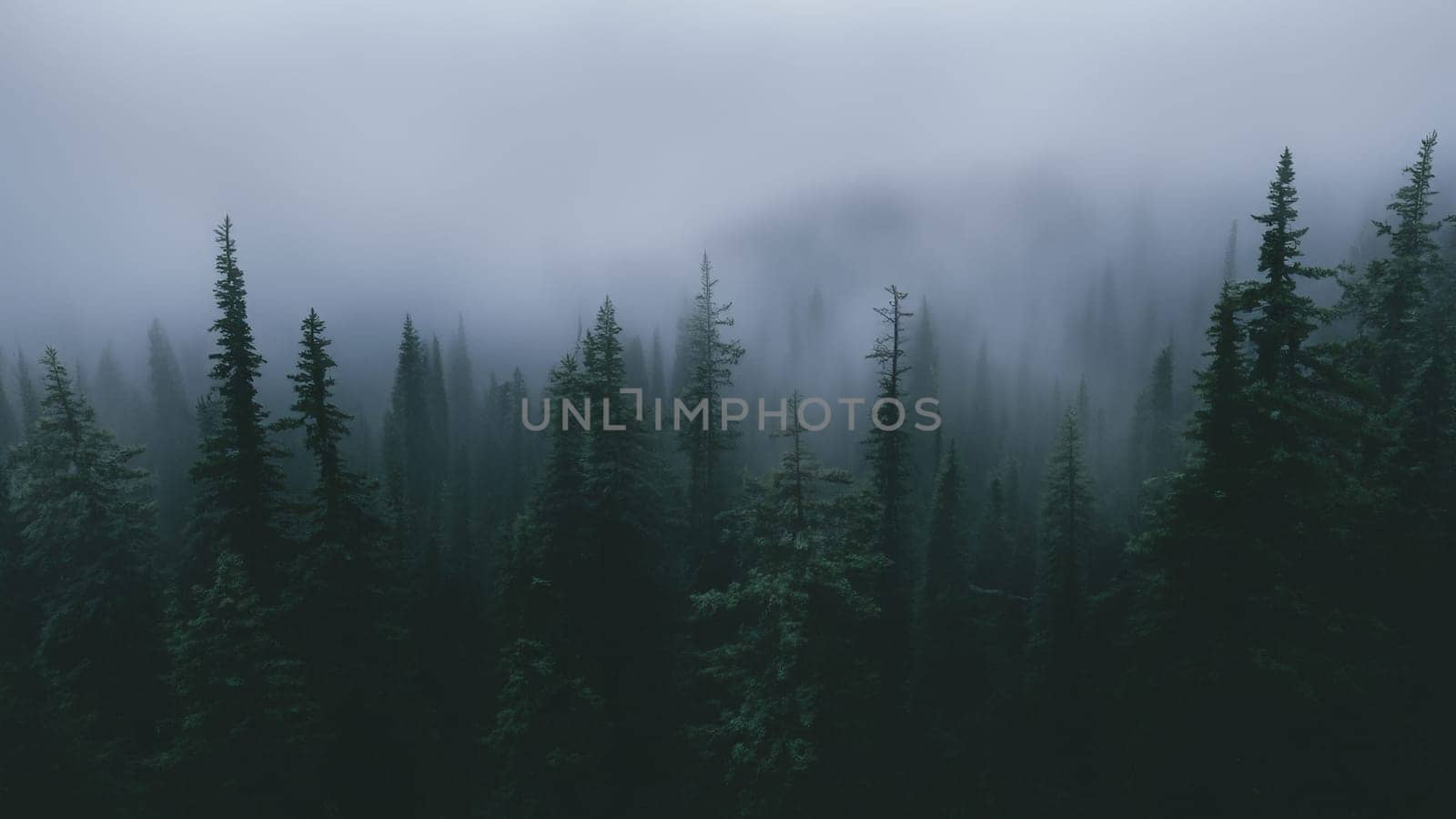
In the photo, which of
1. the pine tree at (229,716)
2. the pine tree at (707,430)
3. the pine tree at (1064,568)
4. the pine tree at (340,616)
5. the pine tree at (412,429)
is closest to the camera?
the pine tree at (229,716)

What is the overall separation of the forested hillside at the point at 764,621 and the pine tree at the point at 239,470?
101mm

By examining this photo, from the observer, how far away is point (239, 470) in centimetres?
2317

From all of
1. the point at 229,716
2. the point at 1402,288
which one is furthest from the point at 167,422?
the point at 1402,288

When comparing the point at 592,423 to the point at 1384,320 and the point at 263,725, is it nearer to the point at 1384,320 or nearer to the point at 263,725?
the point at 263,725

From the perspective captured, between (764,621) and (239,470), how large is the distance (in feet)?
58.1

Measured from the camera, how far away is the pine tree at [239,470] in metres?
22.9

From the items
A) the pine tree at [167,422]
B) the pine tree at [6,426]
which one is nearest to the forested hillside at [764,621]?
the pine tree at [167,422]

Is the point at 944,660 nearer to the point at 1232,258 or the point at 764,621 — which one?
the point at 764,621

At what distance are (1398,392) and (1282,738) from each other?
17428 mm

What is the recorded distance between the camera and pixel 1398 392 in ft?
85.1

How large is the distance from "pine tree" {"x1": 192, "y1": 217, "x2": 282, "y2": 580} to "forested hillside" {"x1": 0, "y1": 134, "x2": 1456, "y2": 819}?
0.10 meters

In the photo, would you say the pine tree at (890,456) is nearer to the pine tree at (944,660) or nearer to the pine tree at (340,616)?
the pine tree at (944,660)

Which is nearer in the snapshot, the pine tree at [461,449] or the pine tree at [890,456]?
the pine tree at [890,456]

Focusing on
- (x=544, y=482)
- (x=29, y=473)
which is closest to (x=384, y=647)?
(x=544, y=482)
